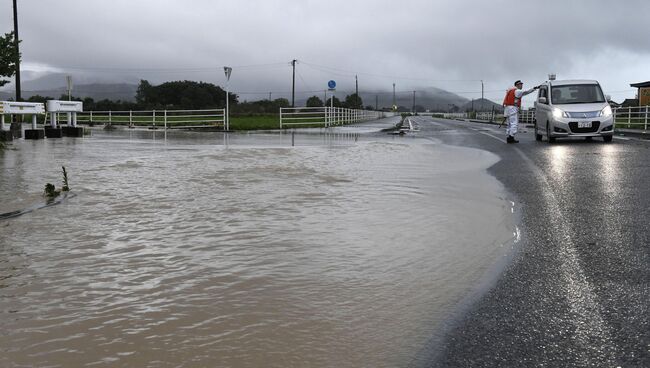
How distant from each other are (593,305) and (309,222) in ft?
9.51

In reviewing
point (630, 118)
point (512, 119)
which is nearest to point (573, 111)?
point (512, 119)

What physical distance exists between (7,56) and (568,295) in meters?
15.3

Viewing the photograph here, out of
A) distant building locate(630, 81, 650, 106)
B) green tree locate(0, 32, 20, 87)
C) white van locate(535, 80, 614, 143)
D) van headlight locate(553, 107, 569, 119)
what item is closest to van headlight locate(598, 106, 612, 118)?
white van locate(535, 80, 614, 143)

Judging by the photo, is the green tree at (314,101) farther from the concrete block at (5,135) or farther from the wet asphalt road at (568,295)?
the wet asphalt road at (568,295)

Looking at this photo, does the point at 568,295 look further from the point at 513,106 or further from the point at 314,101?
the point at 314,101

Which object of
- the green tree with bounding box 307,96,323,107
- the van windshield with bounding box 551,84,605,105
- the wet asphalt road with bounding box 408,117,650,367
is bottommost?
the wet asphalt road with bounding box 408,117,650,367

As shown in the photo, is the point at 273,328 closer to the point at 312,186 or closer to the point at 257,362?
the point at 257,362

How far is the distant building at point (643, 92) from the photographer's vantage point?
4756 centimetres

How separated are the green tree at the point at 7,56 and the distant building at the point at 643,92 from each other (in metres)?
46.9

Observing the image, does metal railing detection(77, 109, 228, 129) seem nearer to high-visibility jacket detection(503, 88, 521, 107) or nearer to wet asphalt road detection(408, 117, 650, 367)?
high-visibility jacket detection(503, 88, 521, 107)

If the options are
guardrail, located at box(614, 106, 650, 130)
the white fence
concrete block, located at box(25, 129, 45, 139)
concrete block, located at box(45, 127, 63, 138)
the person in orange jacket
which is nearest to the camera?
the person in orange jacket

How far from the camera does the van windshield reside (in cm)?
1686

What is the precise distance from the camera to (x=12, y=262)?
13.6 ft

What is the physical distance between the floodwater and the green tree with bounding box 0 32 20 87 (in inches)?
309
